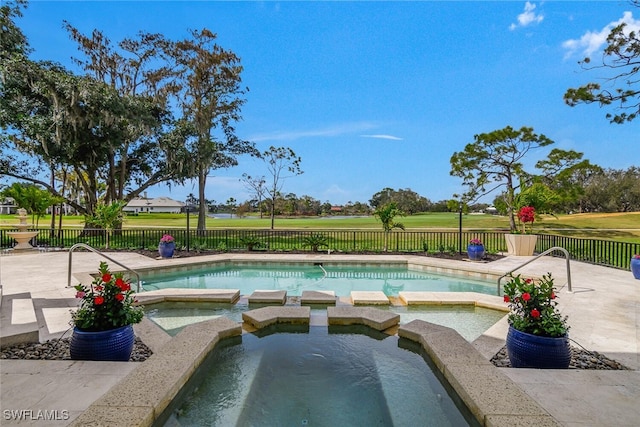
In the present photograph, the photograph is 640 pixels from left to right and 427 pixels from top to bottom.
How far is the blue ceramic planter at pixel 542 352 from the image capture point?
2662 mm

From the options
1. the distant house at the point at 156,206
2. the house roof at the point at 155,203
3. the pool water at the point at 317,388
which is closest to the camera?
the pool water at the point at 317,388

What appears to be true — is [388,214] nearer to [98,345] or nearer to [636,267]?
[636,267]

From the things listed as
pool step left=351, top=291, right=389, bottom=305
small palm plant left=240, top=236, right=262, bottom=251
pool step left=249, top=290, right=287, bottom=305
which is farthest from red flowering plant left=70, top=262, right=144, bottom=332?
small palm plant left=240, top=236, right=262, bottom=251

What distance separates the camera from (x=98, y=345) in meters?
2.71

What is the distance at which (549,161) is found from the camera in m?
19.1

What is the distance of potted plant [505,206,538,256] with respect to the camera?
9.84m

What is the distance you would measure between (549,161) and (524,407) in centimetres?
2120

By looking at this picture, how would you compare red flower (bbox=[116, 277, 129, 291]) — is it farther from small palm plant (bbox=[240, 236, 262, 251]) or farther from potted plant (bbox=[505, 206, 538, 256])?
potted plant (bbox=[505, 206, 538, 256])

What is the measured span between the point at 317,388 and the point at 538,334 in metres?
1.84

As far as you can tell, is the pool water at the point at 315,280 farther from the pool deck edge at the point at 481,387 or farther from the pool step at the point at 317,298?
the pool deck edge at the point at 481,387

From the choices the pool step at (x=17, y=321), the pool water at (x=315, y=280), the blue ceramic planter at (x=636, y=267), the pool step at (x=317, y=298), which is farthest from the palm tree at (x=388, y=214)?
the pool step at (x=17, y=321)

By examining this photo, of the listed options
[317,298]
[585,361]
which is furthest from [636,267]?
[317,298]

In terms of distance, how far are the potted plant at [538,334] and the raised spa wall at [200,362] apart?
317 millimetres

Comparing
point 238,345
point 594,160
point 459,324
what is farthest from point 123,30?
point 594,160
